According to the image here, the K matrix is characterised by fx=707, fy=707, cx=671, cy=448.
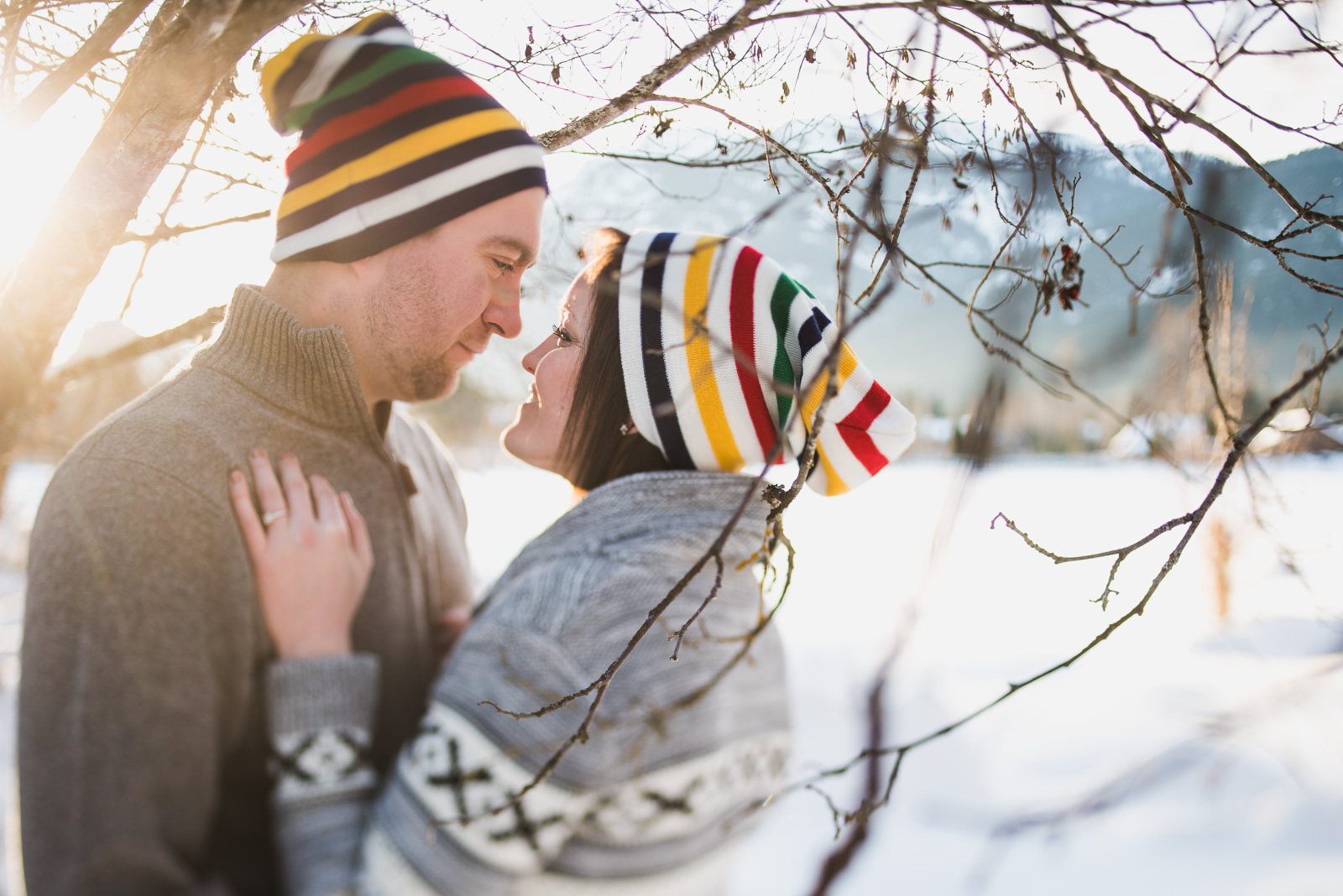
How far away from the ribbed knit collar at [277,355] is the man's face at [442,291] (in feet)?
0.44

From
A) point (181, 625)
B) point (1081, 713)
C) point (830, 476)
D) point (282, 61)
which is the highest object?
point (282, 61)

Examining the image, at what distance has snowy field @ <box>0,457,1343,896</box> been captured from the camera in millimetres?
972

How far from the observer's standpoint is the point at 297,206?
1.78 m

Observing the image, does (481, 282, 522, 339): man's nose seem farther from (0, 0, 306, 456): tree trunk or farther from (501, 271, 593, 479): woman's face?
(0, 0, 306, 456): tree trunk

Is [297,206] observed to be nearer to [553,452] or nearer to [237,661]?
[553,452]

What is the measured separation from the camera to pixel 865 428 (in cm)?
179

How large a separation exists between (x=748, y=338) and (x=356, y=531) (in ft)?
3.44

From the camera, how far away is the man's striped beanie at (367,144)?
175 centimetres

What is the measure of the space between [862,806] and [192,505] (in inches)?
58.3

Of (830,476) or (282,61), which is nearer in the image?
(282,61)

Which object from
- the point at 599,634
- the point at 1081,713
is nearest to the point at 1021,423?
the point at 599,634

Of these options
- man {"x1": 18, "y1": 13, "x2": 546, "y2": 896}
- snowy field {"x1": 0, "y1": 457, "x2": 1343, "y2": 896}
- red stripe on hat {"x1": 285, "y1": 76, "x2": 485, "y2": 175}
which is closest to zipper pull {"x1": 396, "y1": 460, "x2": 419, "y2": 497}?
man {"x1": 18, "y1": 13, "x2": 546, "y2": 896}

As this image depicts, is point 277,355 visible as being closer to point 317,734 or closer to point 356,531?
point 356,531

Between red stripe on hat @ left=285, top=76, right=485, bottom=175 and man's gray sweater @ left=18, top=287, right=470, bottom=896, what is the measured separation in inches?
16.1
